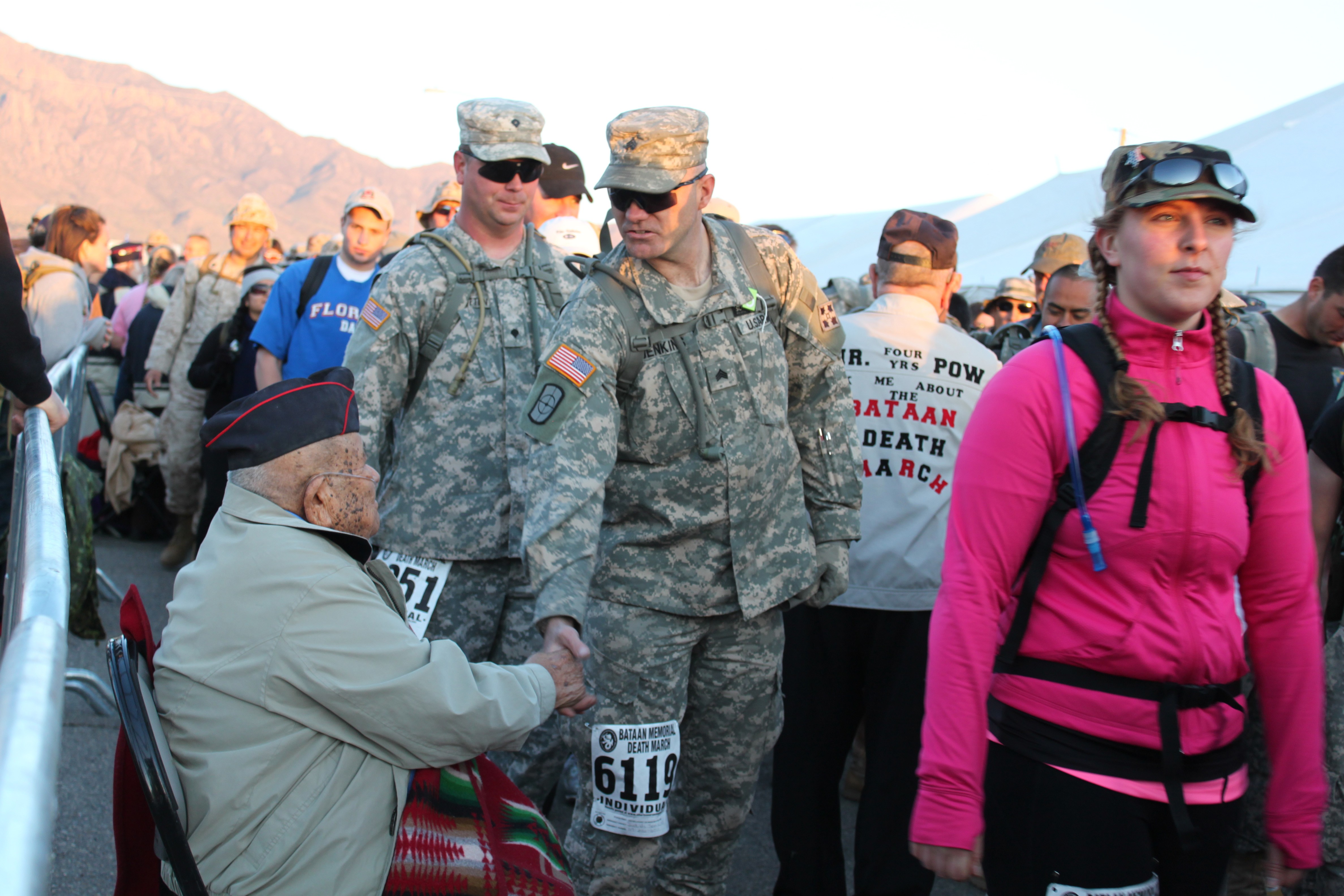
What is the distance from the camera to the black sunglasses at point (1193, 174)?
201 cm

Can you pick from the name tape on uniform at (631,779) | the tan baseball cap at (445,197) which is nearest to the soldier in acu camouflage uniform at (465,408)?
the name tape on uniform at (631,779)

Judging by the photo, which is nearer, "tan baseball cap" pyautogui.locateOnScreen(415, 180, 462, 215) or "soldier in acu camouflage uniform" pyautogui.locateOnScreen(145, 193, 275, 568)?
"tan baseball cap" pyautogui.locateOnScreen(415, 180, 462, 215)

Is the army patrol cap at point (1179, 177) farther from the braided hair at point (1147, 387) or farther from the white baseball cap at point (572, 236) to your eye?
the white baseball cap at point (572, 236)

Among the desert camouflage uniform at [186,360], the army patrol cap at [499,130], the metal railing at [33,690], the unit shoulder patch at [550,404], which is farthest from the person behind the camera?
the desert camouflage uniform at [186,360]

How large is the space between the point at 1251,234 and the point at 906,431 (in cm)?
483

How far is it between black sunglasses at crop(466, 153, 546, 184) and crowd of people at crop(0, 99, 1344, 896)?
15 millimetres

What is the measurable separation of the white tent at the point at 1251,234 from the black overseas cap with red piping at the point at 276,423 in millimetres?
5282

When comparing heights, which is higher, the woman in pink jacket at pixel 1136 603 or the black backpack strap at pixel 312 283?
the black backpack strap at pixel 312 283

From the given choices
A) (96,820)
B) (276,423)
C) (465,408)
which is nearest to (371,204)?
(465,408)

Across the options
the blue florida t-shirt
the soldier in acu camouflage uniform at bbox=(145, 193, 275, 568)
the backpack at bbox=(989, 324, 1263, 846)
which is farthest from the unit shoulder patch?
the soldier in acu camouflage uniform at bbox=(145, 193, 275, 568)

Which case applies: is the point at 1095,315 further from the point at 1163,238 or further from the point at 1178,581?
the point at 1178,581

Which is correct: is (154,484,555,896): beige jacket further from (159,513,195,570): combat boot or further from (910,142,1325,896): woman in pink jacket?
(159,513,195,570): combat boot

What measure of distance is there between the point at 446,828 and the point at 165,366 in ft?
20.6

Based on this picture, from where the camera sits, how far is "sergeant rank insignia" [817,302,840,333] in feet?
10.4
